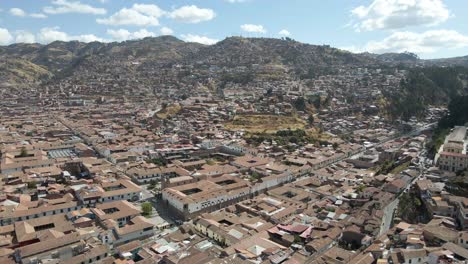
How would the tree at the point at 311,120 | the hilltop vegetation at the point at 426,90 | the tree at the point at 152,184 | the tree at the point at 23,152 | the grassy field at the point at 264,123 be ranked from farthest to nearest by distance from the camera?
the hilltop vegetation at the point at 426,90 → the tree at the point at 311,120 → the grassy field at the point at 264,123 → the tree at the point at 23,152 → the tree at the point at 152,184

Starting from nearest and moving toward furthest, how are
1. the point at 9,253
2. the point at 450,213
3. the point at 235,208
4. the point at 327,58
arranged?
1. the point at 9,253
2. the point at 450,213
3. the point at 235,208
4. the point at 327,58

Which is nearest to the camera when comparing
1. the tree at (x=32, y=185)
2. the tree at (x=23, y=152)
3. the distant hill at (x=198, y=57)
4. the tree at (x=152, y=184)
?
the tree at (x=32, y=185)

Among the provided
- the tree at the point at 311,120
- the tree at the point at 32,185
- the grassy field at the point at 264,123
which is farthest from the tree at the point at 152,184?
the tree at the point at 311,120

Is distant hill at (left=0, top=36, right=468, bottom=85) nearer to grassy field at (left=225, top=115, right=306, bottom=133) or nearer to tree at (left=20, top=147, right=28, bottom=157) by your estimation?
grassy field at (left=225, top=115, right=306, bottom=133)

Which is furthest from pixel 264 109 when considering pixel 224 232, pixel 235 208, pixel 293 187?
pixel 224 232

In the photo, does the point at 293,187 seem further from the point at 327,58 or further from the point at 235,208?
the point at 327,58

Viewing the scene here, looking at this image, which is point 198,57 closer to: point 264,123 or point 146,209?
point 264,123

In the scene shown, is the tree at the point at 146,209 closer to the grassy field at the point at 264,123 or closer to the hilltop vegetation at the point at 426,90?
the grassy field at the point at 264,123

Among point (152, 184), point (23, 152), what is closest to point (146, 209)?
point (152, 184)
